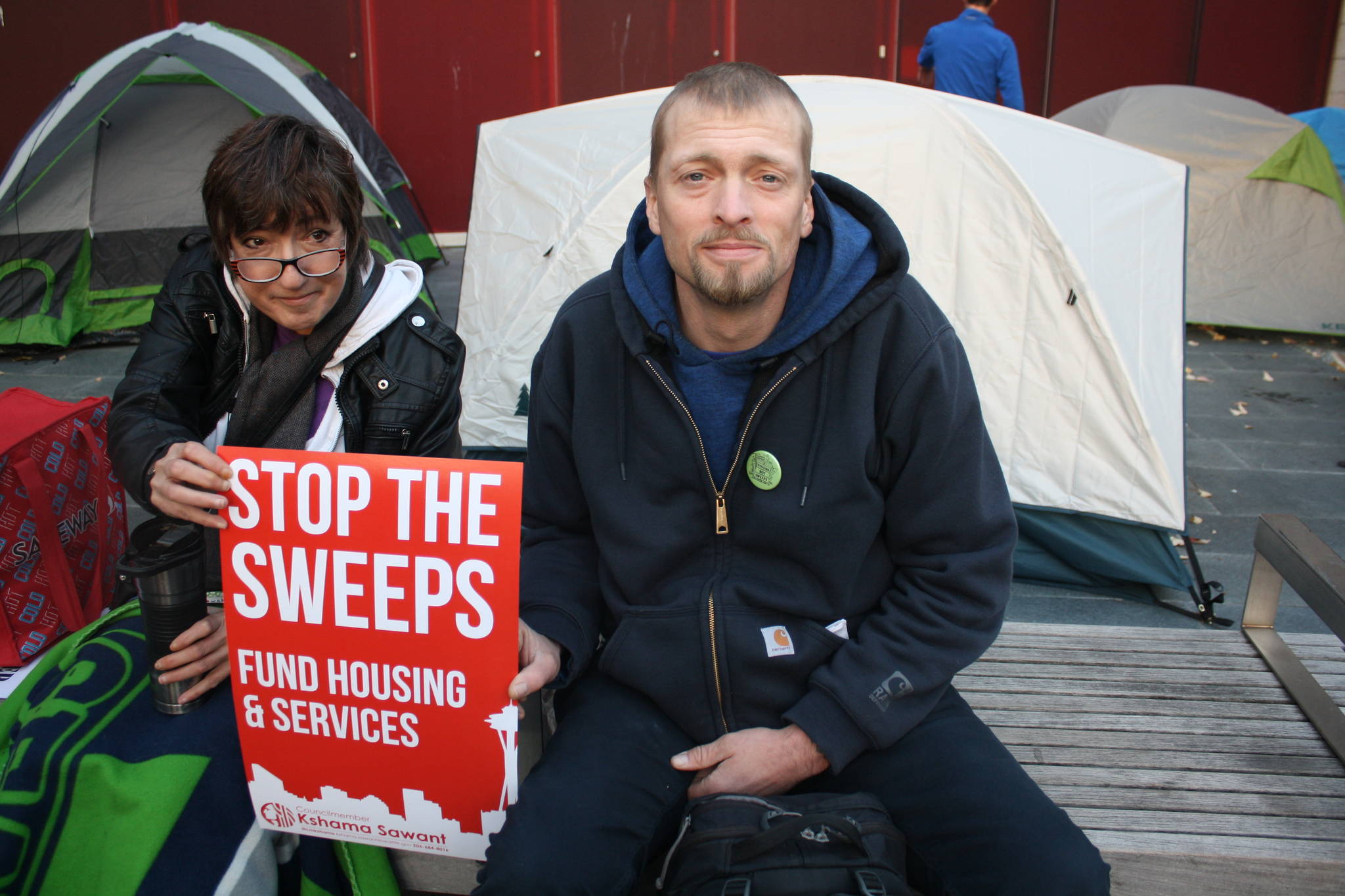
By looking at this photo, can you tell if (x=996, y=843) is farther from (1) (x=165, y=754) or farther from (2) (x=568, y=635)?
(1) (x=165, y=754)

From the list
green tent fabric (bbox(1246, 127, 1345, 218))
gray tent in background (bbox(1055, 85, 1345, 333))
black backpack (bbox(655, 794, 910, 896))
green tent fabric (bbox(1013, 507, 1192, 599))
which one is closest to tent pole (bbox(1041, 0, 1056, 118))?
gray tent in background (bbox(1055, 85, 1345, 333))

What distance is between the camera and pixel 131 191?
648cm

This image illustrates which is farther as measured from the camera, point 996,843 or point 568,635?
point 568,635

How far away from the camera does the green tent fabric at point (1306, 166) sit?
6.63 m

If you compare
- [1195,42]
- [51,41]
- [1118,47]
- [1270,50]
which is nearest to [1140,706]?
[1118,47]

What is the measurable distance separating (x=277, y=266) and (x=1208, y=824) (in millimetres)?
2062

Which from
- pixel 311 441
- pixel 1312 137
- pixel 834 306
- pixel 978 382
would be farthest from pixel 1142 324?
pixel 1312 137

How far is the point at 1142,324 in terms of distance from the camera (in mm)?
3691

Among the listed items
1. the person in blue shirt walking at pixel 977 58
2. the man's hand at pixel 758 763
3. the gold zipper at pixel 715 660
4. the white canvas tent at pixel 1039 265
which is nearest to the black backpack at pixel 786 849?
the man's hand at pixel 758 763

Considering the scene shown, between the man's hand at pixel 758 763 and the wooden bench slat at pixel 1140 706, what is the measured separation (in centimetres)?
61

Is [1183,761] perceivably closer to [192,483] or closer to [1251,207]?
[192,483]

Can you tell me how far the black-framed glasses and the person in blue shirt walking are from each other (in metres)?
5.29

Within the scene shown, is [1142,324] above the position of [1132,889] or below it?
above

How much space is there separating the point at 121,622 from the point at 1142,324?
11.1ft
